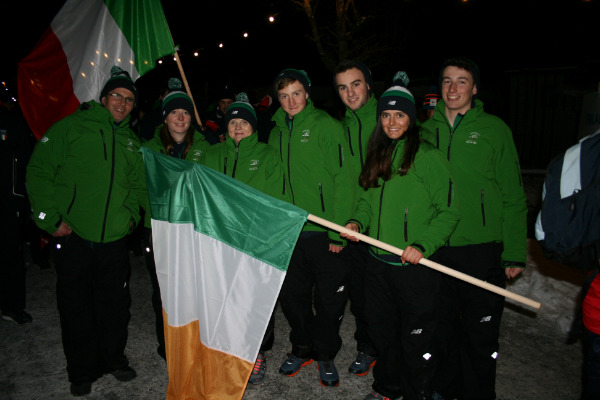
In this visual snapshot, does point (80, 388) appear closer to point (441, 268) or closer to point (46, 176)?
point (46, 176)

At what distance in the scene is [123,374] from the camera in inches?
146

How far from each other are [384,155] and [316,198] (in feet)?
2.50

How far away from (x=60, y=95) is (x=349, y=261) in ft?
10.2

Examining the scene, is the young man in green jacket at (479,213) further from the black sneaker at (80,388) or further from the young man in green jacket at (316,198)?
the black sneaker at (80,388)

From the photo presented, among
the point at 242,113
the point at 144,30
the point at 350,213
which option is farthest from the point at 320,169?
the point at 144,30

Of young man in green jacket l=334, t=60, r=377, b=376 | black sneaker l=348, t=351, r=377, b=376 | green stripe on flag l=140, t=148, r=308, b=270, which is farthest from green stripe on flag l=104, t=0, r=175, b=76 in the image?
black sneaker l=348, t=351, r=377, b=376

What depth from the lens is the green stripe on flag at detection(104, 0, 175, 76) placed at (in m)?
4.08

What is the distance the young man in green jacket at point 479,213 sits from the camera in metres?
3.04

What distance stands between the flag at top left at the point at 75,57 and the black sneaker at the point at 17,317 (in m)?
2.29

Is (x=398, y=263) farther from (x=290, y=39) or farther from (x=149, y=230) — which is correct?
(x=290, y=39)

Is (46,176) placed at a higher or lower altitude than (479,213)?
lower

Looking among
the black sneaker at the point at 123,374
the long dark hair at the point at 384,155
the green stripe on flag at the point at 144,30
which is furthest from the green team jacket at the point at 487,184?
the black sneaker at the point at 123,374

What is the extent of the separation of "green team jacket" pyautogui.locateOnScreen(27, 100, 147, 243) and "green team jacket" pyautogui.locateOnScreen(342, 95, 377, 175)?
1.99 metres

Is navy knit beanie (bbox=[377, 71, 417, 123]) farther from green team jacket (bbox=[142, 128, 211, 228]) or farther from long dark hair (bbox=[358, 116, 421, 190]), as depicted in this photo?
green team jacket (bbox=[142, 128, 211, 228])
